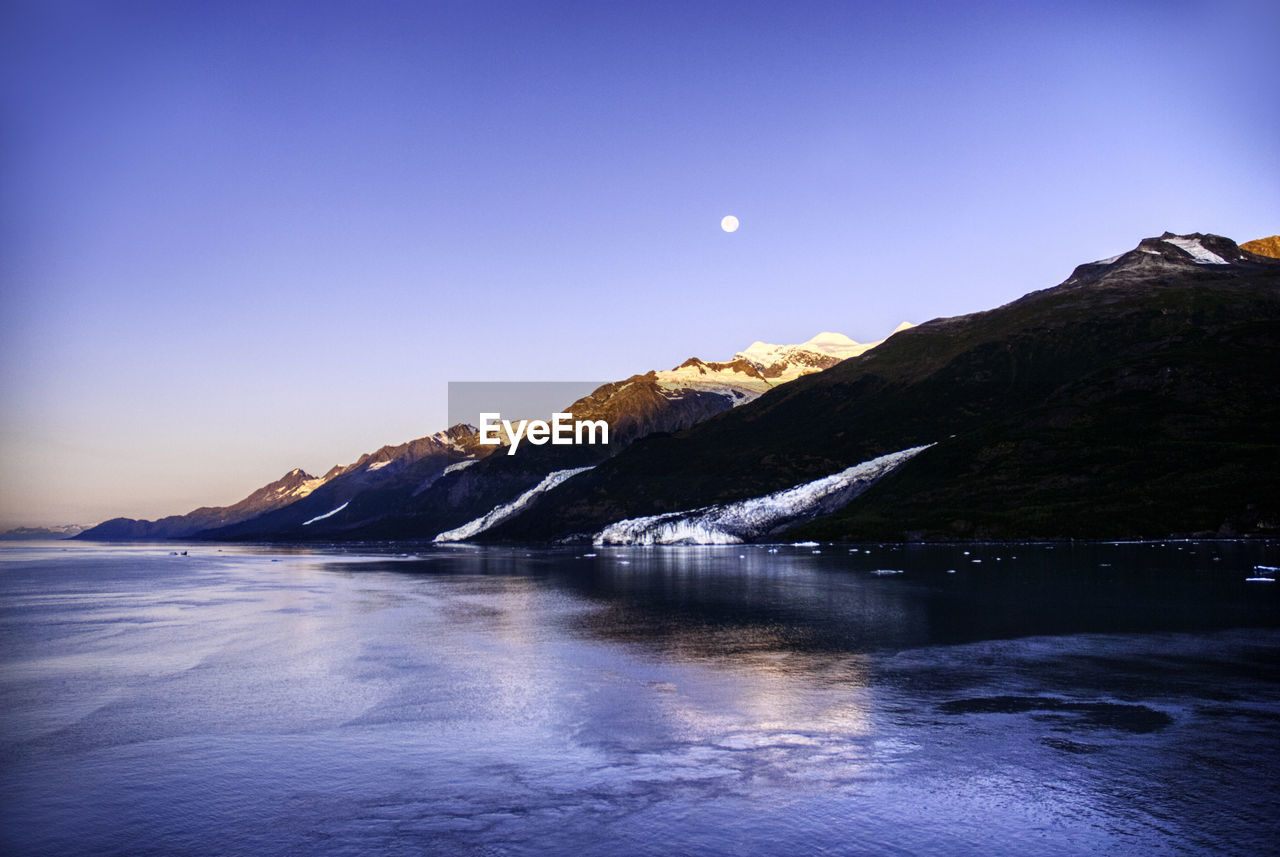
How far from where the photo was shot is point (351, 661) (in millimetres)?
35000

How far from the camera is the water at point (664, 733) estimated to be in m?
14.8

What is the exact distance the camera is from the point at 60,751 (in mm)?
21281

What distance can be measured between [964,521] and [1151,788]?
486 ft

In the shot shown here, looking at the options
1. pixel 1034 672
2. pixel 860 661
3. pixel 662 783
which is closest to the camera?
pixel 662 783

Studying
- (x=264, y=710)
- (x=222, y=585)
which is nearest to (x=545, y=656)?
(x=264, y=710)

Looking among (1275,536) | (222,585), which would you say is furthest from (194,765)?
(1275,536)

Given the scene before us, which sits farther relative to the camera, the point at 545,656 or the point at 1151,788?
the point at 545,656

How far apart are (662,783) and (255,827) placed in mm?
7861

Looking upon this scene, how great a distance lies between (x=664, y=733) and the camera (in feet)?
71.0

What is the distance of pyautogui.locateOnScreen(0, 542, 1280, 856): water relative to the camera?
48.7ft

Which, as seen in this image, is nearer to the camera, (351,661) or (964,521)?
(351,661)

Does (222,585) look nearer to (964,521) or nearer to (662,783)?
(662,783)

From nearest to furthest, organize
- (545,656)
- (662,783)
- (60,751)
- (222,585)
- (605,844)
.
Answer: (605,844), (662,783), (60,751), (545,656), (222,585)

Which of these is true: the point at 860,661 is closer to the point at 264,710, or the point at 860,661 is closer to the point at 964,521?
the point at 264,710
